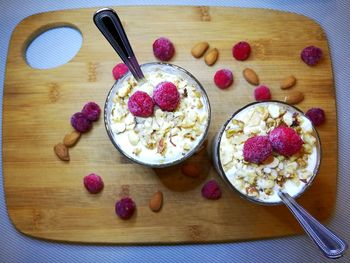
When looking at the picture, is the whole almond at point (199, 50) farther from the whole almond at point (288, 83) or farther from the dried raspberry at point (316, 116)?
the dried raspberry at point (316, 116)

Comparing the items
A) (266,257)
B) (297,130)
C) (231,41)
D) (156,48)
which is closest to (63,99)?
(156,48)

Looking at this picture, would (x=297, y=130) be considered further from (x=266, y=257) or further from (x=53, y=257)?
(x=53, y=257)

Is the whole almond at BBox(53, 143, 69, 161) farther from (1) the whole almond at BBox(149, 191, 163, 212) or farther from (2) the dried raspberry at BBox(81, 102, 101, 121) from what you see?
(1) the whole almond at BBox(149, 191, 163, 212)

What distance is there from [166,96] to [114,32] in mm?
211

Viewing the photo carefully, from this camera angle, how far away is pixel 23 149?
1.19m

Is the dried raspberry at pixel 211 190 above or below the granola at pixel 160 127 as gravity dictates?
below

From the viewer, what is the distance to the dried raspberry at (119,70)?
1.18 metres

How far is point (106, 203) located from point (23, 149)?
1.02ft

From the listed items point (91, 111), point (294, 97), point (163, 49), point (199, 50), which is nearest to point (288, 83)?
point (294, 97)

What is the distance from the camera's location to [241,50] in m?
1.21

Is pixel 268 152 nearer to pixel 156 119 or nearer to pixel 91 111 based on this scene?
pixel 156 119

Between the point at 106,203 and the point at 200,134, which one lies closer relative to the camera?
the point at 200,134

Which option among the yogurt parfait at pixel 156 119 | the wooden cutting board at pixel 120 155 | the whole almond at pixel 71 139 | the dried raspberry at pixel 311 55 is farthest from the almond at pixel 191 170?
the dried raspberry at pixel 311 55

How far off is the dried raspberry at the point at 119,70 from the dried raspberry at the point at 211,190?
43 cm
